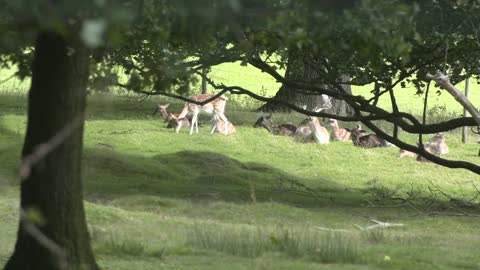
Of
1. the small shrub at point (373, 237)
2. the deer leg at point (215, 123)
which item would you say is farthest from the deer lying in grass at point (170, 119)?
the small shrub at point (373, 237)

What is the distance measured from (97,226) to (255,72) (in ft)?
133

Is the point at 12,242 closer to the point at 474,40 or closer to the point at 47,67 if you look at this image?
the point at 47,67

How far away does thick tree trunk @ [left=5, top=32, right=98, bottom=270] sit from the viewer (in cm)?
621

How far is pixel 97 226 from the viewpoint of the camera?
34.0 feet

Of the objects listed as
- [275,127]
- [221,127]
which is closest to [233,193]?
[221,127]

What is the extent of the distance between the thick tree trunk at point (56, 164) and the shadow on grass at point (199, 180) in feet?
28.6

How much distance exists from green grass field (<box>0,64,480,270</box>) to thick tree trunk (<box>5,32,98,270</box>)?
9.7 inches

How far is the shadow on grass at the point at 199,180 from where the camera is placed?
16719 millimetres

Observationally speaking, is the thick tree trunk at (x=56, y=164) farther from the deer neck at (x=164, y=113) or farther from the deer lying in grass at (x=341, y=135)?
the deer lying in grass at (x=341, y=135)

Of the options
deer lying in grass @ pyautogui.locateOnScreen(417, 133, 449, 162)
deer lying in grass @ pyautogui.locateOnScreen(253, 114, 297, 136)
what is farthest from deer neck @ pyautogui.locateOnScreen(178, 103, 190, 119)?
deer lying in grass @ pyautogui.locateOnScreen(417, 133, 449, 162)

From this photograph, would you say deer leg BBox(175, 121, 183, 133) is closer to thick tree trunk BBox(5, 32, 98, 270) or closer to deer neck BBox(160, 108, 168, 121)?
deer neck BBox(160, 108, 168, 121)

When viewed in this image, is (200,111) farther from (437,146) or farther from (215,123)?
(437,146)

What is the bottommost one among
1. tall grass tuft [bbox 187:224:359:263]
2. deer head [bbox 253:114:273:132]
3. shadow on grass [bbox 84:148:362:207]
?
tall grass tuft [bbox 187:224:359:263]

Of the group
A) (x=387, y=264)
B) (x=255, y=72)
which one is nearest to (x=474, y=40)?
(x=387, y=264)
